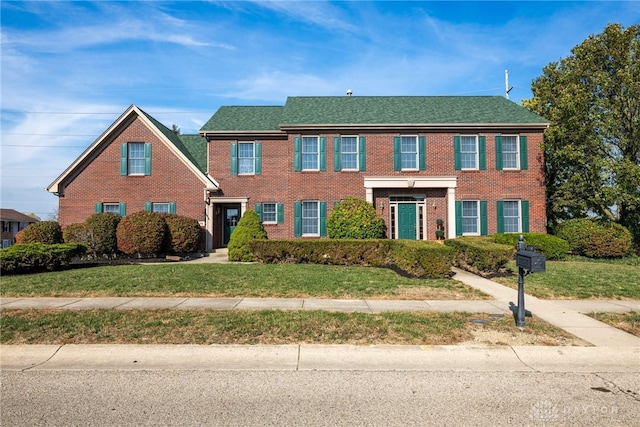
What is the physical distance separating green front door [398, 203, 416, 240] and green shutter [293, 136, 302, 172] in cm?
590

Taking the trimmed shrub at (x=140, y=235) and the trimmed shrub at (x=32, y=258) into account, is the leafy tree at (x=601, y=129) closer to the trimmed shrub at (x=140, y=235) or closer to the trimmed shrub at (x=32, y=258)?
the trimmed shrub at (x=140, y=235)

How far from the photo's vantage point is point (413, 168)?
65.9 ft

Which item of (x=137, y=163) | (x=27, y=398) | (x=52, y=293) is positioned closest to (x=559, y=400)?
(x=27, y=398)

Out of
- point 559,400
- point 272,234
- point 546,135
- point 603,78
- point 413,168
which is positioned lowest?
point 559,400

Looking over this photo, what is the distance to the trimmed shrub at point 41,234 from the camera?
643 inches

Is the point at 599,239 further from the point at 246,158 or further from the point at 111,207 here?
the point at 111,207

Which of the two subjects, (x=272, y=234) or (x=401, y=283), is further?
(x=272, y=234)

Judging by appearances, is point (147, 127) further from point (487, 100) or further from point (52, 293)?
point (487, 100)

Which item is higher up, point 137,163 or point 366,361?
point 137,163

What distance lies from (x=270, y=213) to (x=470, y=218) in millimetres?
10796

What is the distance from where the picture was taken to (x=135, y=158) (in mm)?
20281

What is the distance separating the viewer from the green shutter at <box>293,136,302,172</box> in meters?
19.9

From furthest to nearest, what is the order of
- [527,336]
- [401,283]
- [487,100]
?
[487,100], [401,283], [527,336]

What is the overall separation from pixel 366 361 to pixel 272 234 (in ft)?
50.7
